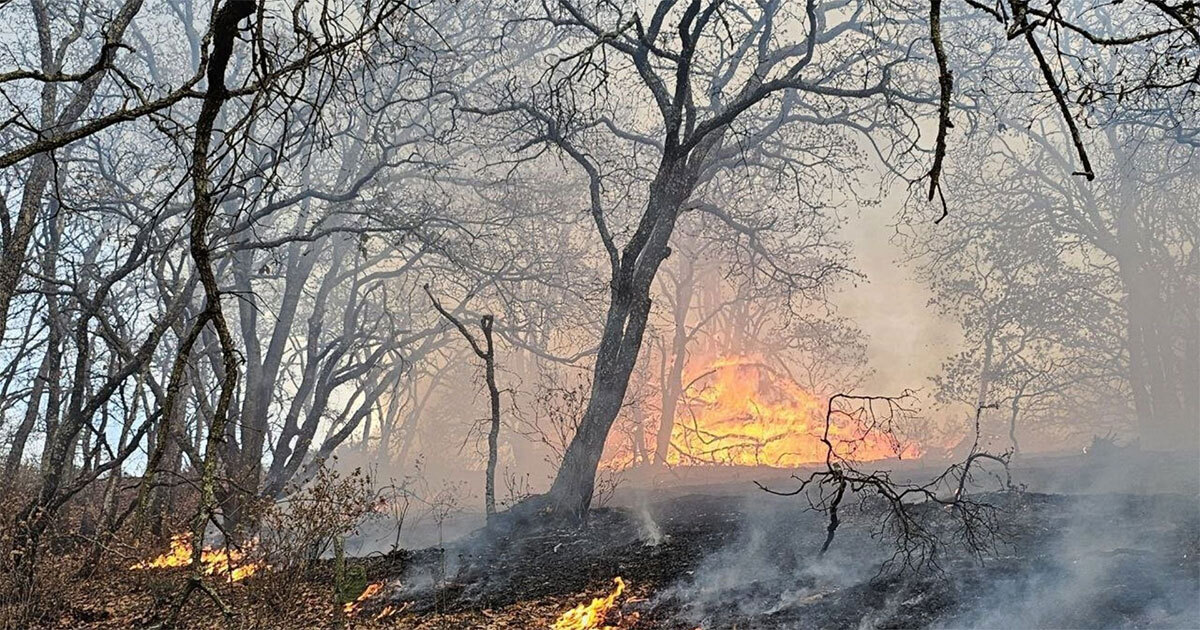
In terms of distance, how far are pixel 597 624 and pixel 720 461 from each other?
658 inches

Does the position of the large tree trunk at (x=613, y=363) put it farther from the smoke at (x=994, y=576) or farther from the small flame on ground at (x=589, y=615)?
the small flame on ground at (x=589, y=615)

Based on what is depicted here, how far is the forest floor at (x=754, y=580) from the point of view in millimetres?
6418

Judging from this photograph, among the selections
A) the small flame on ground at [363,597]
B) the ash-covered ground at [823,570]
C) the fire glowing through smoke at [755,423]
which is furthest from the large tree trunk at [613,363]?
the fire glowing through smoke at [755,423]

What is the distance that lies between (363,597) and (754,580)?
401 cm

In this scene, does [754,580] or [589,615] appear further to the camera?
[754,580]

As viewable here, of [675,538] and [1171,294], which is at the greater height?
[1171,294]

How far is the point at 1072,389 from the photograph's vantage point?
888 inches

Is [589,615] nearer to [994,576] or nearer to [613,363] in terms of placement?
[994,576]

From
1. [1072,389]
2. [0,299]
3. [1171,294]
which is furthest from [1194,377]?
[0,299]

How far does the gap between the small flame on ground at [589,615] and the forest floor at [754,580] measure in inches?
3.5

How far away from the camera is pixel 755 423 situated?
23.1 meters

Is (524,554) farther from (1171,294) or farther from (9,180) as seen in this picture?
(1171,294)

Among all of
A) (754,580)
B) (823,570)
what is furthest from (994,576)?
(754,580)

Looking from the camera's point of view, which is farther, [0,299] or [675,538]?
[675,538]
